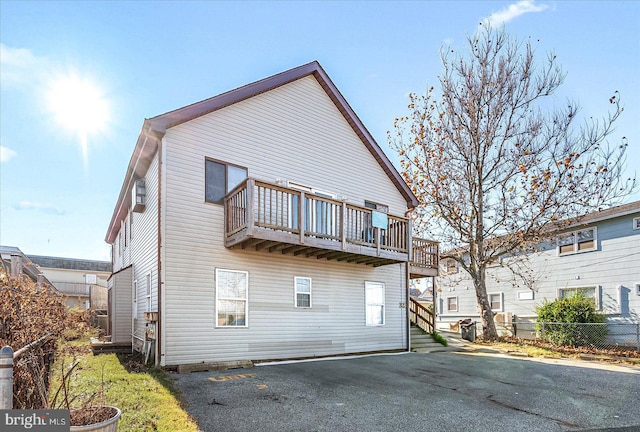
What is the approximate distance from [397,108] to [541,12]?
7.27 metres

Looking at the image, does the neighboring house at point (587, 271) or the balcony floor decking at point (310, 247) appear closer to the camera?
the balcony floor decking at point (310, 247)

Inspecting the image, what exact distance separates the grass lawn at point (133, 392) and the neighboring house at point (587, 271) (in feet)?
47.3

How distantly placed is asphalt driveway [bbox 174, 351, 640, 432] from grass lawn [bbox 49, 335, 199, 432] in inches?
12.5

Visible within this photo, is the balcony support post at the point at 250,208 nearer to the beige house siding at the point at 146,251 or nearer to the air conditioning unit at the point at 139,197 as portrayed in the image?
the beige house siding at the point at 146,251

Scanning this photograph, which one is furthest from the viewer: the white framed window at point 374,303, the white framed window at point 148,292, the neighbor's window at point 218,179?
the white framed window at point 374,303

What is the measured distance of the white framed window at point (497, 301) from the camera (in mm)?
21028

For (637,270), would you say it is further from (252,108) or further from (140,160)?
(140,160)

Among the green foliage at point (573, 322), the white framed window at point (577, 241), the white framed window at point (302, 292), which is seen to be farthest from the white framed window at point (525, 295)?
the white framed window at point (302, 292)

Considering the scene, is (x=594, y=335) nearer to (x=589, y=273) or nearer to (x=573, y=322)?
(x=573, y=322)

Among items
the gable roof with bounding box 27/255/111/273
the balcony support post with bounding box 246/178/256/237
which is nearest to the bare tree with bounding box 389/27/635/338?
the balcony support post with bounding box 246/178/256/237

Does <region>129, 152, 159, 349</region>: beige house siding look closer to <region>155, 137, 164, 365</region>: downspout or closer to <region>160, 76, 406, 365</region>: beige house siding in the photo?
<region>155, 137, 164, 365</region>: downspout

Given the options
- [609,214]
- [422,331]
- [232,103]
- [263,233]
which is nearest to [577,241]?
[609,214]

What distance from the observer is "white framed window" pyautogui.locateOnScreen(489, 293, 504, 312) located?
828 inches

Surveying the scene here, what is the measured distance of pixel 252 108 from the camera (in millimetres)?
11258
